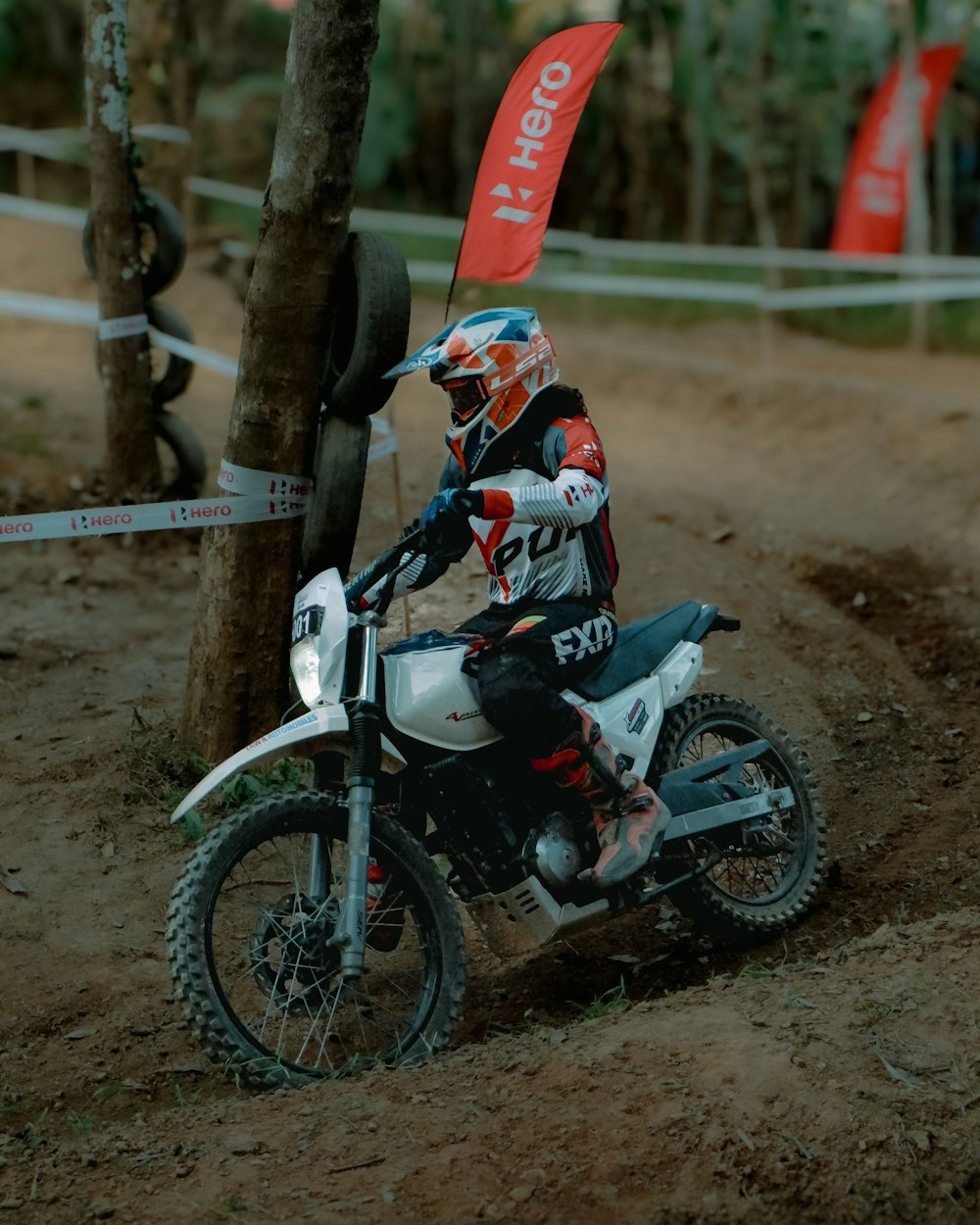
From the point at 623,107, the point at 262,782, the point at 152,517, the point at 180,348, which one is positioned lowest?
the point at 262,782

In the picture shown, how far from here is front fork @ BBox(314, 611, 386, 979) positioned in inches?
161

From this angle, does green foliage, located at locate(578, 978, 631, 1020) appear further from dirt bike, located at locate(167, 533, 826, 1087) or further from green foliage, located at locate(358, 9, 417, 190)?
green foliage, located at locate(358, 9, 417, 190)

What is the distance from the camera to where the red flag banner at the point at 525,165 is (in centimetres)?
541

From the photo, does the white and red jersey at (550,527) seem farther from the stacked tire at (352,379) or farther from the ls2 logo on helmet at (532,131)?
the ls2 logo on helmet at (532,131)

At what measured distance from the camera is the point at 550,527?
15.1 ft

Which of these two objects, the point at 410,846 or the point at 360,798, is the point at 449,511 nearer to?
the point at 360,798

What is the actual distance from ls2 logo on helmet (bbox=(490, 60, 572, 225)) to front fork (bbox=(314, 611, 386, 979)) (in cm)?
194

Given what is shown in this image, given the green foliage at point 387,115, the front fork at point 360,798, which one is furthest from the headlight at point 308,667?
the green foliage at point 387,115

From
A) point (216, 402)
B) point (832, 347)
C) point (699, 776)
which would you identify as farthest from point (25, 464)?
point (832, 347)

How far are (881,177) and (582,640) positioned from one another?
13.1m

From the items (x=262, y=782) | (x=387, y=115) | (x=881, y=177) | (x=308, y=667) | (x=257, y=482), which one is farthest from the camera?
(x=387, y=115)

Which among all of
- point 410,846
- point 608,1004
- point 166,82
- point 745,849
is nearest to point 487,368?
point 410,846

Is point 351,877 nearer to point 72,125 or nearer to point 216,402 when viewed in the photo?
point 216,402

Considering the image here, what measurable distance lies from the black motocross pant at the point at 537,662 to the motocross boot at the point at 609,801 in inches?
2.4
